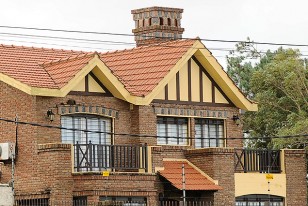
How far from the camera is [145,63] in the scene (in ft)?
172

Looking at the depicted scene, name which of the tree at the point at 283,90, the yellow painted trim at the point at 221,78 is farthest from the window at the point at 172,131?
the tree at the point at 283,90

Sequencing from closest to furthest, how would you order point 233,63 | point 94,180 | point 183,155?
point 94,180
point 183,155
point 233,63

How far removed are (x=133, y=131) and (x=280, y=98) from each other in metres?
14.3

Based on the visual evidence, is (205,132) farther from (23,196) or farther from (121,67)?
(23,196)

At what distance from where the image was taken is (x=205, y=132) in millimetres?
52594

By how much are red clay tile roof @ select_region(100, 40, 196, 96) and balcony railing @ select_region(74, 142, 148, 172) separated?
92.7 inches

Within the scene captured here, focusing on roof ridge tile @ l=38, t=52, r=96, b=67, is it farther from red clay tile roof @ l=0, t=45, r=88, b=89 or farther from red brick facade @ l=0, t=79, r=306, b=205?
red brick facade @ l=0, t=79, r=306, b=205

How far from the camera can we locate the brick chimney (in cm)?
5591

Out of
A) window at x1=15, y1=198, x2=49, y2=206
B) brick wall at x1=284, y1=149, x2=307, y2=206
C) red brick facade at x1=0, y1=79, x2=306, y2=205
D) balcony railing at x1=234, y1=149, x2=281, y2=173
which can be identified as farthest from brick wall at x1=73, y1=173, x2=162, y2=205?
brick wall at x1=284, y1=149, x2=307, y2=206

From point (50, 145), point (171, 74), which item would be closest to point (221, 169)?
point (171, 74)

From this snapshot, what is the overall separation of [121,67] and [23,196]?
8.09 m

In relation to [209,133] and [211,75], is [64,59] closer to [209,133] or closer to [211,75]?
[211,75]

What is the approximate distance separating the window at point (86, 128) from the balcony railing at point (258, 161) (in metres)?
5.08

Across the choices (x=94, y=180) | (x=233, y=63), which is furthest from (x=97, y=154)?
(x=233, y=63)
